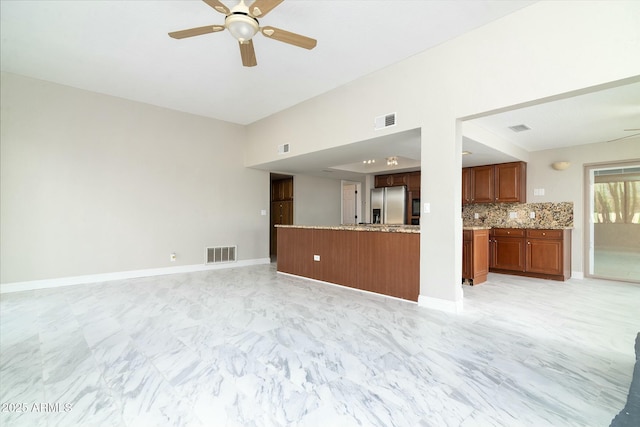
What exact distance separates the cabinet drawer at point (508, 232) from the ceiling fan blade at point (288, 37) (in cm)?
508

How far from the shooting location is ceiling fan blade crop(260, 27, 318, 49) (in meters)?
2.56

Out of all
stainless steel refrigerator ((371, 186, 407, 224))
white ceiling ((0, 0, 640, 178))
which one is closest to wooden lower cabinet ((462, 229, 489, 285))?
white ceiling ((0, 0, 640, 178))

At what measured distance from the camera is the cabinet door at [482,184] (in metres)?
5.99

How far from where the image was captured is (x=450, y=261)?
10.7 feet

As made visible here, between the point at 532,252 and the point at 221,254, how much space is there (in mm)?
6037

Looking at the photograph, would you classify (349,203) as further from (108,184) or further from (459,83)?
(108,184)

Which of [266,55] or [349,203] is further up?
[266,55]

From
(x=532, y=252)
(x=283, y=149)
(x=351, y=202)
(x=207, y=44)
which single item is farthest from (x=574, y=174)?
(x=207, y=44)

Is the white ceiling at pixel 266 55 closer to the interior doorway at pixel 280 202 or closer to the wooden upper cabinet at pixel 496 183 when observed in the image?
the wooden upper cabinet at pixel 496 183

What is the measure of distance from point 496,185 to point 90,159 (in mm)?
7477

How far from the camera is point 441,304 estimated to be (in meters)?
3.32

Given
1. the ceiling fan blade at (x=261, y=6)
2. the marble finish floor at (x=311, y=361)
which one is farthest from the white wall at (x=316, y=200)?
the ceiling fan blade at (x=261, y=6)

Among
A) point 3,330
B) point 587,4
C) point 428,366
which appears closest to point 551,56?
point 587,4

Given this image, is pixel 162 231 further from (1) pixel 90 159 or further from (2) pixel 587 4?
(2) pixel 587 4
